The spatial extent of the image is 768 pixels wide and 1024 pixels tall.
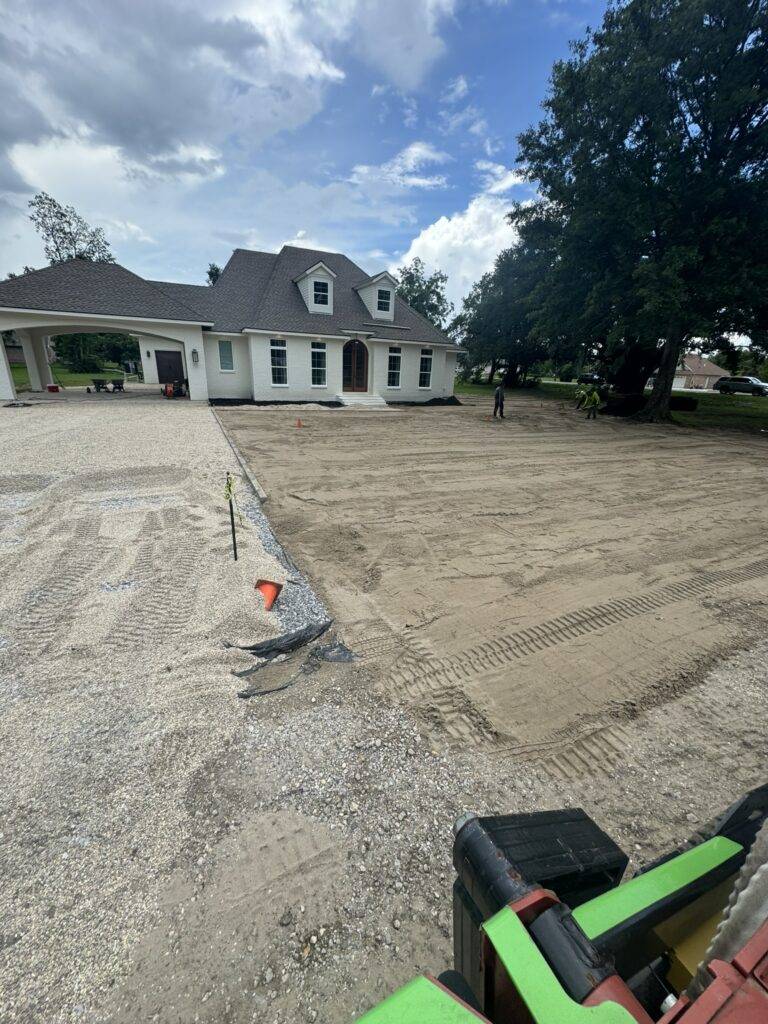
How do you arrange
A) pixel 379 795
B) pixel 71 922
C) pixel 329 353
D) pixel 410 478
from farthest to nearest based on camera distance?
pixel 329 353
pixel 410 478
pixel 379 795
pixel 71 922

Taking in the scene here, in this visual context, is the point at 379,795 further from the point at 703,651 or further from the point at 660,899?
the point at 703,651

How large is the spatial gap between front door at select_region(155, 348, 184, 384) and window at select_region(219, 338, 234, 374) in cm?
1010

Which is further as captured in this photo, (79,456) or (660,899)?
(79,456)

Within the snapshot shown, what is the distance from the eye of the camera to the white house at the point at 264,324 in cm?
1698

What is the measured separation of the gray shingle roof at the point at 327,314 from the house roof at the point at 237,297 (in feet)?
0.15

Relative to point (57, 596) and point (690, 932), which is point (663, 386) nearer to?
point (690, 932)

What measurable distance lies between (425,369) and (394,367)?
6.03 ft

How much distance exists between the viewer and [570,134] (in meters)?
15.0

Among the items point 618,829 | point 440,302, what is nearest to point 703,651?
point 618,829

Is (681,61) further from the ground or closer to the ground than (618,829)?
further from the ground

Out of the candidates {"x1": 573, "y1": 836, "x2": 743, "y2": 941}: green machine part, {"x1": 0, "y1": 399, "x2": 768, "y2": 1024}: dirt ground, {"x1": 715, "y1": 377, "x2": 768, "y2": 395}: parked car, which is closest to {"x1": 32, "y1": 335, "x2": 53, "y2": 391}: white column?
{"x1": 0, "y1": 399, "x2": 768, "y2": 1024}: dirt ground

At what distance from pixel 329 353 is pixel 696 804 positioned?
66.3 feet

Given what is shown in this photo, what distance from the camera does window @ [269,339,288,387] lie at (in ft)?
62.5

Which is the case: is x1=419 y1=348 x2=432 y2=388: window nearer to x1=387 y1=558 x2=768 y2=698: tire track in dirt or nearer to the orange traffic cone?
x1=387 y1=558 x2=768 y2=698: tire track in dirt
